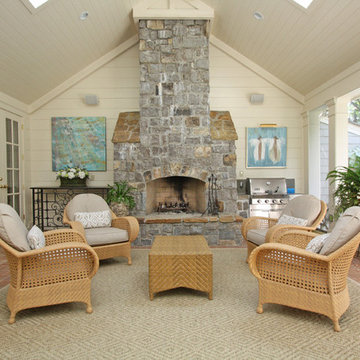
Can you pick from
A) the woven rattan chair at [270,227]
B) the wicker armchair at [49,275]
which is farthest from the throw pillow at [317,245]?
the wicker armchair at [49,275]

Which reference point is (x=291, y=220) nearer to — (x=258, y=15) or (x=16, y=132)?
(x=258, y=15)

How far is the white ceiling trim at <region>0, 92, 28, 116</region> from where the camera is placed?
5395mm

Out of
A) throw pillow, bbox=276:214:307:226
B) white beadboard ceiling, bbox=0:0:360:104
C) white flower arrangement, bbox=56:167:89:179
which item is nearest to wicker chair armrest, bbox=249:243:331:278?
throw pillow, bbox=276:214:307:226

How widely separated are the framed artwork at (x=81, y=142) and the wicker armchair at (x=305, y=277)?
459cm

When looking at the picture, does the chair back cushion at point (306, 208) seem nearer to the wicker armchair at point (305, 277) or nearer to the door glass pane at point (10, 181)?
the wicker armchair at point (305, 277)

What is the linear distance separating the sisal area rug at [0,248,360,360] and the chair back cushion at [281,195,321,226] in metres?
0.84

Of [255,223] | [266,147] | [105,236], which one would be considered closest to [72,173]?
[105,236]

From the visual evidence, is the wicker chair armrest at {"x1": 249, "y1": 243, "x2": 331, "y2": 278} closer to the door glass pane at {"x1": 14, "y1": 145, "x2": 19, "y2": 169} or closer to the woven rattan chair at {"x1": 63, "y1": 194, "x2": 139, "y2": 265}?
the woven rattan chair at {"x1": 63, "y1": 194, "x2": 139, "y2": 265}

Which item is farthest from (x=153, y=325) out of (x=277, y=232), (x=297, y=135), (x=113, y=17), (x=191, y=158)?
(x=297, y=135)

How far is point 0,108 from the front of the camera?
211 inches

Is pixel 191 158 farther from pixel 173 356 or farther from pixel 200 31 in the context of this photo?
pixel 173 356

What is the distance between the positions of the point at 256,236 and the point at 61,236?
86.3 inches

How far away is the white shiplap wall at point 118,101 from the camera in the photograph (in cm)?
645

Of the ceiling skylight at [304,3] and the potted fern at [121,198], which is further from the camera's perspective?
the potted fern at [121,198]
